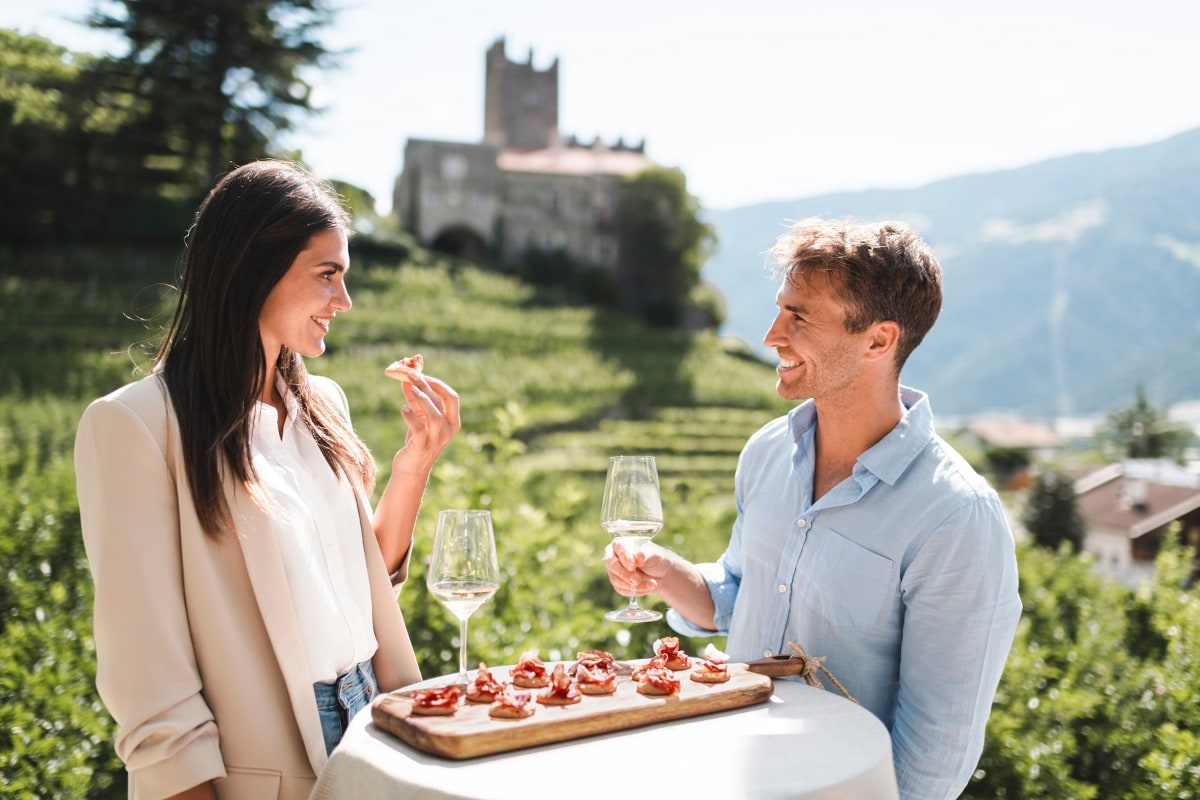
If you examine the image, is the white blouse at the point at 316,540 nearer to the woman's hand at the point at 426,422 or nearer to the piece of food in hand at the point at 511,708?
the woman's hand at the point at 426,422

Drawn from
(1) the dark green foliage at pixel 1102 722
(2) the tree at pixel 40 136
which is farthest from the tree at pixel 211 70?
(1) the dark green foliage at pixel 1102 722

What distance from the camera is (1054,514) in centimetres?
2831

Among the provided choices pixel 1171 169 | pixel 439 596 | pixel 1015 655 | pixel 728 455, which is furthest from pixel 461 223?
pixel 1171 169

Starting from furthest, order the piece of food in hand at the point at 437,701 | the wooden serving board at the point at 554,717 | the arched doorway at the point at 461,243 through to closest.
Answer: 1. the arched doorway at the point at 461,243
2. the piece of food in hand at the point at 437,701
3. the wooden serving board at the point at 554,717

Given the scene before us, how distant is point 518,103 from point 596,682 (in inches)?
1950

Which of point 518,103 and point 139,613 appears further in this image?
point 518,103

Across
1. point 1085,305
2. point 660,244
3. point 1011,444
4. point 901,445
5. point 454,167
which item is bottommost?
point 1011,444

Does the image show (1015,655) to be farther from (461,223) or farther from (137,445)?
(461,223)

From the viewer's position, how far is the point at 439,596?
5.69 ft

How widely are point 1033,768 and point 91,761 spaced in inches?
135

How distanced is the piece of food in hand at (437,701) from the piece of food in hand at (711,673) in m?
0.45

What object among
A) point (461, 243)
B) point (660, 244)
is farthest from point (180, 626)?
point (461, 243)

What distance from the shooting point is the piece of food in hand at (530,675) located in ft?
5.95

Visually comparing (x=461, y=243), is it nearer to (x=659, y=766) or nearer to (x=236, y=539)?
(x=236, y=539)
